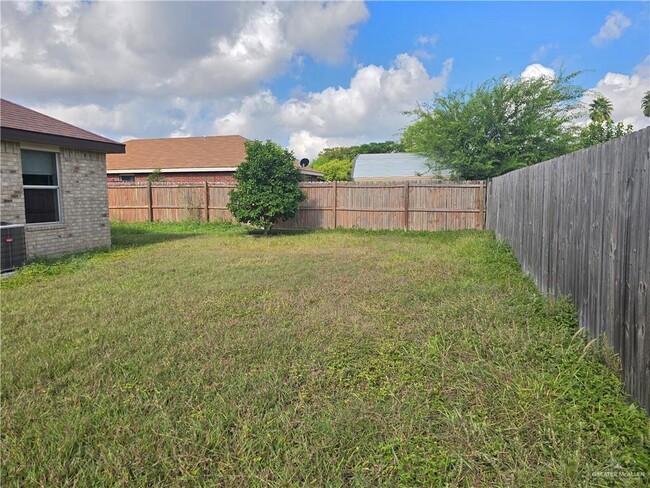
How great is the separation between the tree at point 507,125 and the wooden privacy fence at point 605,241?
30.7 feet

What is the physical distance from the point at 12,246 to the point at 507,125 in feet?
47.0

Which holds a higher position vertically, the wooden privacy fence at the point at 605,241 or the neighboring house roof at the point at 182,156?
the neighboring house roof at the point at 182,156

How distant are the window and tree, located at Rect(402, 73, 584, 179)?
38.5 ft

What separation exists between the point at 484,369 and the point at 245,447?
1.81 m

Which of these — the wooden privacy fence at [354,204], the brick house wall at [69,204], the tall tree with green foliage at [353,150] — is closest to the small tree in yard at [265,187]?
the wooden privacy fence at [354,204]

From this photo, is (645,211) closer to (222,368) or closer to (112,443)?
(222,368)

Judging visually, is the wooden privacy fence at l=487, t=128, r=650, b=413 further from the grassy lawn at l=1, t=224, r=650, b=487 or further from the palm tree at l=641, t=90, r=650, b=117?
the palm tree at l=641, t=90, r=650, b=117

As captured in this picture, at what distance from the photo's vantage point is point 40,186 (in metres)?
8.14

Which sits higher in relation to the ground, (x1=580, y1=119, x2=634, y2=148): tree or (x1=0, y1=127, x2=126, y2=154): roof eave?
(x1=580, y1=119, x2=634, y2=148): tree

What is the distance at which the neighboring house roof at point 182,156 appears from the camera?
2133 cm

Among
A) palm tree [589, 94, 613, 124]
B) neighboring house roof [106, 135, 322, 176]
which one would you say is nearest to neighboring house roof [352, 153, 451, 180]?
neighboring house roof [106, 135, 322, 176]

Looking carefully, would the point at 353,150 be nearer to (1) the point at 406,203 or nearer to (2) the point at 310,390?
(1) the point at 406,203

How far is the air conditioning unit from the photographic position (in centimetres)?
671

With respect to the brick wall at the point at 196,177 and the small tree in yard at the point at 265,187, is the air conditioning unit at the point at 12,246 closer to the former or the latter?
the small tree in yard at the point at 265,187
